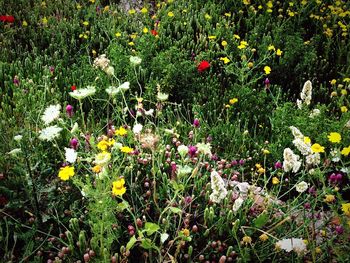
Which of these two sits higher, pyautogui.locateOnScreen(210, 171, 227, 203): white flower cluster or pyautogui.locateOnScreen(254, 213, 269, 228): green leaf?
pyautogui.locateOnScreen(210, 171, 227, 203): white flower cluster

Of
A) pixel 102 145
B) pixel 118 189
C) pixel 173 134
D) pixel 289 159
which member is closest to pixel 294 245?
pixel 289 159

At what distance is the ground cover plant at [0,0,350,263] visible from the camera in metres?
2.50

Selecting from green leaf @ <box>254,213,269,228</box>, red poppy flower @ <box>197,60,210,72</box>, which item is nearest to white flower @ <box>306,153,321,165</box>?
green leaf @ <box>254,213,269,228</box>

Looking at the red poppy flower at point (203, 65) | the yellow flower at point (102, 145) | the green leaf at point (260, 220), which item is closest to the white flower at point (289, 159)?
the green leaf at point (260, 220)

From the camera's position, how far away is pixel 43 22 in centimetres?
527

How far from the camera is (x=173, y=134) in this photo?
3334 mm

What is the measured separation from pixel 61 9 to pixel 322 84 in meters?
3.56

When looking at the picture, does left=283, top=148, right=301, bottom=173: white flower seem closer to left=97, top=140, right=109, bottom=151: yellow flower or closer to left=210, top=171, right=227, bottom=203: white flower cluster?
left=210, top=171, right=227, bottom=203: white flower cluster

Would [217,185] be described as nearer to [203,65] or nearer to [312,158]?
[312,158]

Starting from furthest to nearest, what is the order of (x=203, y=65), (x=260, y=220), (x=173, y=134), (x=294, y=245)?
(x=203, y=65) < (x=173, y=134) < (x=260, y=220) < (x=294, y=245)

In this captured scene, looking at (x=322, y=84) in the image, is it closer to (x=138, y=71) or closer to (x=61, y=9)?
(x=138, y=71)

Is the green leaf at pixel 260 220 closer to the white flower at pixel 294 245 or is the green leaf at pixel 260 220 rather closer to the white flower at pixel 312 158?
the white flower at pixel 294 245

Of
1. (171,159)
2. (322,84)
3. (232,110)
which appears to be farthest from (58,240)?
(322,84)

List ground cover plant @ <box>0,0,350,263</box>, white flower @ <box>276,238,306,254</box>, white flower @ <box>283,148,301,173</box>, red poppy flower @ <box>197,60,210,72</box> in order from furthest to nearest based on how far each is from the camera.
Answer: red poppy flower @ <box>197,60,210,72</box> → ground cover plant @ <box>0,0,350,263</box> → white flower @ <box>283,148,301,173</box> → white flower @ <box>276,238,306,254</box>
